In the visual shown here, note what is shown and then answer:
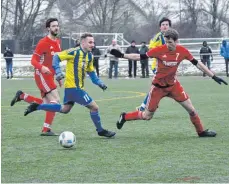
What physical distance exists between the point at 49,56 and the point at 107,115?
10.5ft

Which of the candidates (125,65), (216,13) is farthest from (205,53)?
(216,13)

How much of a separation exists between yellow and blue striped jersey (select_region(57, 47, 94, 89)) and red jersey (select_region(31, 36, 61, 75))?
0.83 m

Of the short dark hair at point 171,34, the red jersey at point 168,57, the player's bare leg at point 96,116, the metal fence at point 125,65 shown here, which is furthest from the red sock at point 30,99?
the metal fence at point 125,65

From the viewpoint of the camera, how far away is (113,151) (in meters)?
9.31

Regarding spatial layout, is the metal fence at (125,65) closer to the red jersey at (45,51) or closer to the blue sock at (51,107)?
the red jersey at (45,51)

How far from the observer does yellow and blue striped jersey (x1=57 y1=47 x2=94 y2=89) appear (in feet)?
35.1

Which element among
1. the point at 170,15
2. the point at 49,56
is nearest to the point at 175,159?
the point at 49,56

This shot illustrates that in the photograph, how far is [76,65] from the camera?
1077 cm

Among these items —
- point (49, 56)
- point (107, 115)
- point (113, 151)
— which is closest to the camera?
point (113, 151)

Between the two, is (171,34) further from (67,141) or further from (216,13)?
(216,13)

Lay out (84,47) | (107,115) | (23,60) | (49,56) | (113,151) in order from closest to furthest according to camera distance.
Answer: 1. (113,151)
2. (84,47)
3. (49,56)
4. (107,115)
5. (23,60)

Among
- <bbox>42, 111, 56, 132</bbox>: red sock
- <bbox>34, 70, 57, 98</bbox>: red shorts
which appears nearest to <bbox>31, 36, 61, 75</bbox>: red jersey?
<bbox>34, 70, 57, 98</bbox>: red shorts

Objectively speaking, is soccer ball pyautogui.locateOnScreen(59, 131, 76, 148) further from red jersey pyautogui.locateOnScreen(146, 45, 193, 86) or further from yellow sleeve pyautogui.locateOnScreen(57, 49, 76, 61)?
red jersey pyautogui.locateOnScreen(146, 45, 193, 86)

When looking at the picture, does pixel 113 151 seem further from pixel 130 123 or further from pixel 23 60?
pixel 23 60
